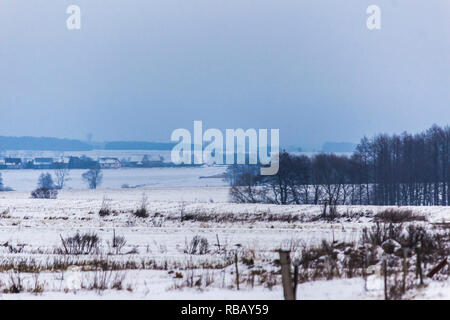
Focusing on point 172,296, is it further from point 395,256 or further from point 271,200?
point 271,200

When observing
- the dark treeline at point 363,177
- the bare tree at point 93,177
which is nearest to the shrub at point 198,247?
the dark treeline at point 363,177

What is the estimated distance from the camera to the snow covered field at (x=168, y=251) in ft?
29.2

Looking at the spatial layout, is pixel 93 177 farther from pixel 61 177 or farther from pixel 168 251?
pixel 168 251

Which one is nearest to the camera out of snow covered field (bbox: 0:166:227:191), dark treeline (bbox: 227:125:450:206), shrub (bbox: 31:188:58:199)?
dark treeline (bbox: 227:125:450:206)

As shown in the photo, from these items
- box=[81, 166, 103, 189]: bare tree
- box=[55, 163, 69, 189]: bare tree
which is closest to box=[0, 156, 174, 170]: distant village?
box=[81, 166, 103, 189]: bare tree

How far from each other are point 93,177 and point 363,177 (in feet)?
84.7

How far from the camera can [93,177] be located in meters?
53.5

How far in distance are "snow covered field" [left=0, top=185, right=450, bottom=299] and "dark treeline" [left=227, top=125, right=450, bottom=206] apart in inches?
147

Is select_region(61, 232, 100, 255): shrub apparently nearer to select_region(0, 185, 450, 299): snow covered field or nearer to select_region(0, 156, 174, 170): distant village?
select_region(0, 185, 450, 299): snow covered field

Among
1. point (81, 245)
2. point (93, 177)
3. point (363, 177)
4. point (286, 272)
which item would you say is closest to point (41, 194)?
point (93, 177)

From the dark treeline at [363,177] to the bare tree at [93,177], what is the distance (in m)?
17.3

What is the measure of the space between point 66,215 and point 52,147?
729 inches

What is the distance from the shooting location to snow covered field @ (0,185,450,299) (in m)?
8.91
